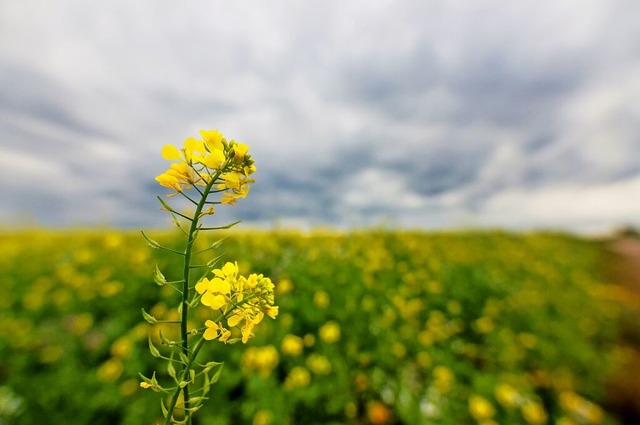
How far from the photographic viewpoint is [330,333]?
9.81ft

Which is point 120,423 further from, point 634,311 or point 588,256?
point 588,256

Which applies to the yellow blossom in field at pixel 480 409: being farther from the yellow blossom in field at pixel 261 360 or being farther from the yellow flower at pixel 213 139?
the yellow flower at pixel 213 139

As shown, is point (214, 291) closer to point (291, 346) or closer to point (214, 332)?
point (214, 332)

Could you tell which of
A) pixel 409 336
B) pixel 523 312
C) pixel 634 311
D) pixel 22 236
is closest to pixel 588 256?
pixel 634 311

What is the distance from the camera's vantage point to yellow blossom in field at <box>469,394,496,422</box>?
3.01m

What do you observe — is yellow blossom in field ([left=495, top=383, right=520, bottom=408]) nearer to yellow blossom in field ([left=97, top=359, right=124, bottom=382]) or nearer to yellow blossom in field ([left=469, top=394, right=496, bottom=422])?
yellow blossom in field ([left=469, top=394, right=496, bottom=422])

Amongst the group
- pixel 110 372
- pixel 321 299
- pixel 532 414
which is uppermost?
pixel 321 299

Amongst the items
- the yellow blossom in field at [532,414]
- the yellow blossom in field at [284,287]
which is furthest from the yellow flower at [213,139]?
the yellow blossom in field at [532,414]

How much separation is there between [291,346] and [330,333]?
0.35 m

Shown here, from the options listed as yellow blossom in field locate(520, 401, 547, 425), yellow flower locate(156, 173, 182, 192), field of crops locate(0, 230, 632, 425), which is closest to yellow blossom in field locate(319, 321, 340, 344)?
field of crops locate(0, 230, 632, 425)

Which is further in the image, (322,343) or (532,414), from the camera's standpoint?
(532,414)

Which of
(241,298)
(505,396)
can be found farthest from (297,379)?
(241,298)

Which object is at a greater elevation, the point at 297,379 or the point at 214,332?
the point at 214,332

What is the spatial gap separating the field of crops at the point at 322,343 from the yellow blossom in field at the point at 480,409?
0.01m
